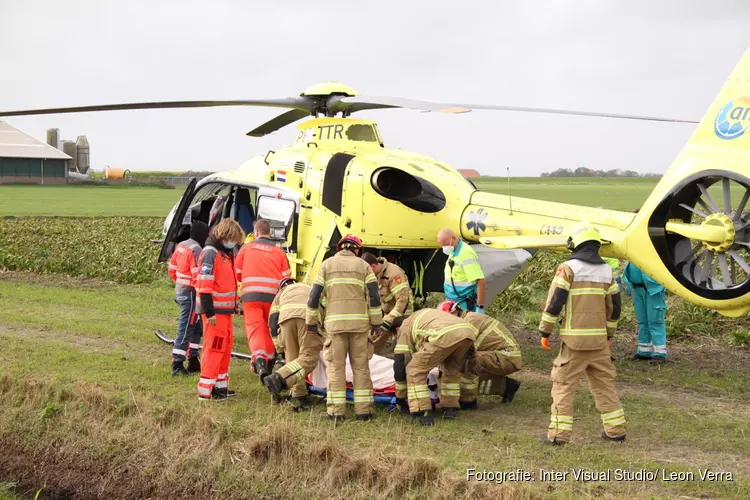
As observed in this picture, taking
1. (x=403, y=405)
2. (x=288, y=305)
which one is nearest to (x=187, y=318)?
(x=288, y=305)

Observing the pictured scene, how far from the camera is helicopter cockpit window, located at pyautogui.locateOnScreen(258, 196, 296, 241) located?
Result: 11.5m

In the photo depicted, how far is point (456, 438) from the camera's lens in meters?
7.42

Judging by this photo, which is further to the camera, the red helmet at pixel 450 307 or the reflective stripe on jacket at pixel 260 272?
the reflective stripe on jacket at pixel 260 272

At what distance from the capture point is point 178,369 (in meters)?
9.71

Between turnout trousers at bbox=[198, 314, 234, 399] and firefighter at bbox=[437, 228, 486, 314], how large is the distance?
257 centimetres

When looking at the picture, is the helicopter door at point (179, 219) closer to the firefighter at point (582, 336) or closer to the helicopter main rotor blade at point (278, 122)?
the helicopter main rotor blade at point (278, 122)

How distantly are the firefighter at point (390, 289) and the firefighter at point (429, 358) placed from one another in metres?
1.16

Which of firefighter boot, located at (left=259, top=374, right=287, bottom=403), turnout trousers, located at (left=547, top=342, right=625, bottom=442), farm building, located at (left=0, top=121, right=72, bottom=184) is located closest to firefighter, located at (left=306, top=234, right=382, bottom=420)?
firefighter boot, located at (left=259, top=374, right=287, bottom=403)

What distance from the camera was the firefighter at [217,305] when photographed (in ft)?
27.8

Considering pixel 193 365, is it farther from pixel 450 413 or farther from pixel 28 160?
pixel 28 160

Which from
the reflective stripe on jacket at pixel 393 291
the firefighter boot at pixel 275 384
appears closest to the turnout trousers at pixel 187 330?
the firefighter boot at pixel 275 384

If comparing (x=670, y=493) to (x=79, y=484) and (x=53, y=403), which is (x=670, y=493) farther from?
(x=53, y=403)

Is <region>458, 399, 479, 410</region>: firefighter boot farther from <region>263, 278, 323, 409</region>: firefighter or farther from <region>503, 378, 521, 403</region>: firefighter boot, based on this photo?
<region>263, 278, 323, 409</region>: firefighter

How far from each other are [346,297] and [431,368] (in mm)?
1108
